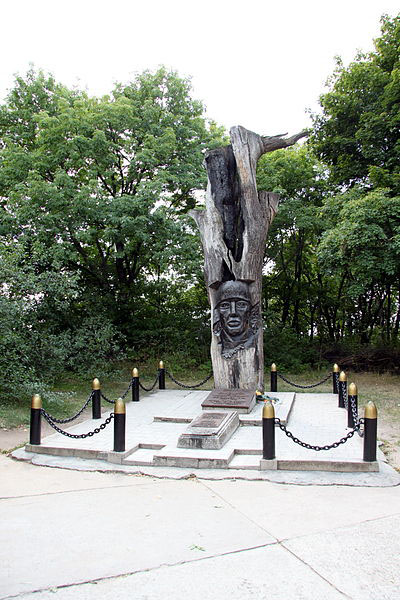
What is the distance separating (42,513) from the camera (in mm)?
4809

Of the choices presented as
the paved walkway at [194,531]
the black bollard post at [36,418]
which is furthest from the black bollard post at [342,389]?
the black bollard post at [36,418]

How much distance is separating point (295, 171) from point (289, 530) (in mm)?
15231

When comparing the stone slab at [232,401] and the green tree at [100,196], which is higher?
the green tree at [100,196]

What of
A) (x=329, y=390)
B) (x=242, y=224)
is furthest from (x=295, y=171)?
(x=329, y=390)

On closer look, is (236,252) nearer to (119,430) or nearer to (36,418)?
(119,430)

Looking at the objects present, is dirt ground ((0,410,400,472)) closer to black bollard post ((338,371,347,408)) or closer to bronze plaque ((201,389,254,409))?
black bollard post ((338,371,347,408))

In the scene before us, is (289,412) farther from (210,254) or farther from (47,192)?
(47,192)

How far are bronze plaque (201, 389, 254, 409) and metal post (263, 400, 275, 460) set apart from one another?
10.2 ft

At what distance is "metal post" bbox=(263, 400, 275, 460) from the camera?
20.9 ft

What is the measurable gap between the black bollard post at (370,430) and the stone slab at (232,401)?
346 cm

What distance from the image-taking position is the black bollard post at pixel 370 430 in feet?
20.1

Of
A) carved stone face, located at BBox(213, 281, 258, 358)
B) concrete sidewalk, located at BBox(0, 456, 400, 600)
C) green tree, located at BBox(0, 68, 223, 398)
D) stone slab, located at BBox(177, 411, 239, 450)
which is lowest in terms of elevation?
concrete sidewalk, located at BBox(0, 456, 400, 600)

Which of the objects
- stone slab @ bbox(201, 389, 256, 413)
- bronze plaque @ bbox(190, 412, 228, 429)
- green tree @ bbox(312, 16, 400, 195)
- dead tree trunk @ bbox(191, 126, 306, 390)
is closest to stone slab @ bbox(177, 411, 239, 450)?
bronze plaque @ bbox(190, 412, 228, 429)

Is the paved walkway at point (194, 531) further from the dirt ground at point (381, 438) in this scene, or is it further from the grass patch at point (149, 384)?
the grass patch at point (149, 384)
